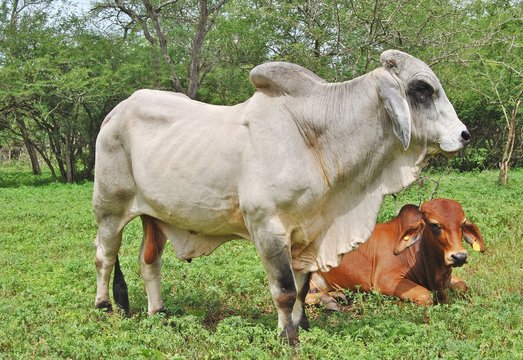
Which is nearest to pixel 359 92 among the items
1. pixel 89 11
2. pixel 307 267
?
pixel 307 267

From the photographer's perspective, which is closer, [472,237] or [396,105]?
[396,105]

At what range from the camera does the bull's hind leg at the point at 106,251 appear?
509 cm

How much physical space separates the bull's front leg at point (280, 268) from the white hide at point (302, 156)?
26 mm

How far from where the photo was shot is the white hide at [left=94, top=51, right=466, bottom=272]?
13.2 ft

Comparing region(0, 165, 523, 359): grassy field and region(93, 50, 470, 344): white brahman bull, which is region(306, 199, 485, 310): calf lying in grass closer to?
region(0, 165, 523, 359): grassy field

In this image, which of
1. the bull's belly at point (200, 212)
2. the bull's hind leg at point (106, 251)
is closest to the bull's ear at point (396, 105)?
the bull's belly at point (200, 212)

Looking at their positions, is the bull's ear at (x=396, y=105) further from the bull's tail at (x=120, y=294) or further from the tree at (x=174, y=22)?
the tree at (x=174, y=22)

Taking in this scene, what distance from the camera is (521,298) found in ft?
15.6

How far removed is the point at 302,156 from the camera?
411 cm

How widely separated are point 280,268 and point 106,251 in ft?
5.52

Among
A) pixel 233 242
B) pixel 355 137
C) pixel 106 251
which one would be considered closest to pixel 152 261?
pixel 106 251

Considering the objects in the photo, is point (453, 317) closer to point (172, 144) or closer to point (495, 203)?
point (172, 144)

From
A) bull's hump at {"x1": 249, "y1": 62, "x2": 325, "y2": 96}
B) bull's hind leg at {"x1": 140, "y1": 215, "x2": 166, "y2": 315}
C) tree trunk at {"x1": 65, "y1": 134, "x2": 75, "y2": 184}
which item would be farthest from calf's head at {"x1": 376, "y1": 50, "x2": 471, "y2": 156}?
tree trunk at {"x1": 65, "y1": 134, "x2": 75, "y2": 184}

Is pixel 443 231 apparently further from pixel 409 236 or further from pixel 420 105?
pixel 420 105
